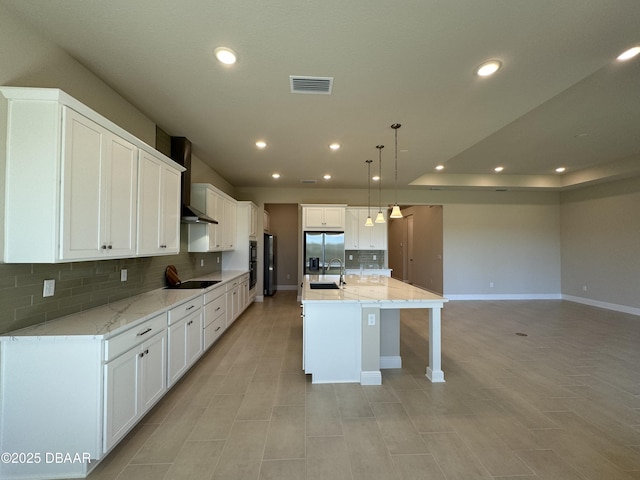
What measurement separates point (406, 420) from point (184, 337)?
88.1 inches

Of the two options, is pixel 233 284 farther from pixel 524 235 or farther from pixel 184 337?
pixel 524 235

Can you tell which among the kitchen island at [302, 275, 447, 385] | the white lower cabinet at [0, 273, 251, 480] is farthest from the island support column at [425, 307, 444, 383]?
the white lower cabinet at [0, 273, 251, 480]

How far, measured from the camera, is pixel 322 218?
20.5ft

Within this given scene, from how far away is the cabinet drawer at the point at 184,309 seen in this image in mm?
2480

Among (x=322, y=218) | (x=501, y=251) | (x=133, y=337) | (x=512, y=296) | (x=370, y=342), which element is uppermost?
(x=322, y=218)

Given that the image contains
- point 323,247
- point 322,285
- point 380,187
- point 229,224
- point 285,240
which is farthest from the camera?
point 285,240

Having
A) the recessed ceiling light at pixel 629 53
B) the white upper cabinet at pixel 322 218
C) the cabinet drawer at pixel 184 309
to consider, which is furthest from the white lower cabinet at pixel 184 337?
the recessed ceiling light at pixel 629 53

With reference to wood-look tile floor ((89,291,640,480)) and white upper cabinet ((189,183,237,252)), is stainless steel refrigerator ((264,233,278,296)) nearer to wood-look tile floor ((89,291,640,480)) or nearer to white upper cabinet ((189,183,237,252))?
white upper cabinet ((189,183,237,252))

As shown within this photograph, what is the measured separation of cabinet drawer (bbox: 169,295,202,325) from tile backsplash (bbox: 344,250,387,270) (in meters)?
4.33

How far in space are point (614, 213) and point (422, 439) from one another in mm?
7203

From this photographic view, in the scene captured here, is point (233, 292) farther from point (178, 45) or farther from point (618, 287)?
point (618, 287)

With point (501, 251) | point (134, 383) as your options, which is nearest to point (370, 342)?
point (134, 383)

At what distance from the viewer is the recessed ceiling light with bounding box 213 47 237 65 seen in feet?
6.37

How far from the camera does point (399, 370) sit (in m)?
3.07
